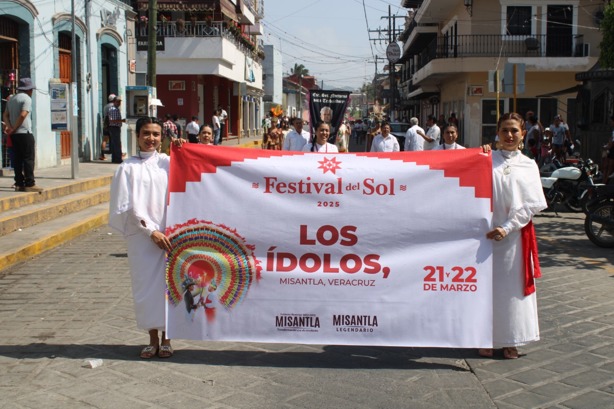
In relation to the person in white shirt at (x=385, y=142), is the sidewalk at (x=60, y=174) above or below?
below

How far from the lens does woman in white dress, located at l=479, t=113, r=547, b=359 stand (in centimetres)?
554

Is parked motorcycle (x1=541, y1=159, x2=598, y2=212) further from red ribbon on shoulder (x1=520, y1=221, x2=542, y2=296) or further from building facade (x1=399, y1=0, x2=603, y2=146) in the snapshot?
building facade (x1=399, y1=0, x2=603, y2=146)

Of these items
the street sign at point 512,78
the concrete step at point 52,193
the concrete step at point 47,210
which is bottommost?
the concrete step at point 47,210

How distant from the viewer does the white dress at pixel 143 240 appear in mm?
5539

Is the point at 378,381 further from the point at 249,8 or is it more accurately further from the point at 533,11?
the point at 249,8

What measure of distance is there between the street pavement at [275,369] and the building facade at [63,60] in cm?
1039

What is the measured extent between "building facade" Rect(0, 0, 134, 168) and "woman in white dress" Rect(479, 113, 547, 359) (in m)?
12.3

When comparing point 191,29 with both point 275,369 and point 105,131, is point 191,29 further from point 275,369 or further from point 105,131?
point 275,369

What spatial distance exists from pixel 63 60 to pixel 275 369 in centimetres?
1662

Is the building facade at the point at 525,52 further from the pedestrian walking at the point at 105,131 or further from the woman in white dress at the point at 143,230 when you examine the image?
the woman in white dress at the point at 143,230

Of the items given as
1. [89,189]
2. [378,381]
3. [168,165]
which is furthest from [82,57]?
[378,381]

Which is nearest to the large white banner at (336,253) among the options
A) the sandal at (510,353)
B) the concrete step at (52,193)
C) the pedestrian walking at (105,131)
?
the sandal at (510,353)

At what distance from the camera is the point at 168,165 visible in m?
5.72

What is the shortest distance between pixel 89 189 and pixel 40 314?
29.8 feet
